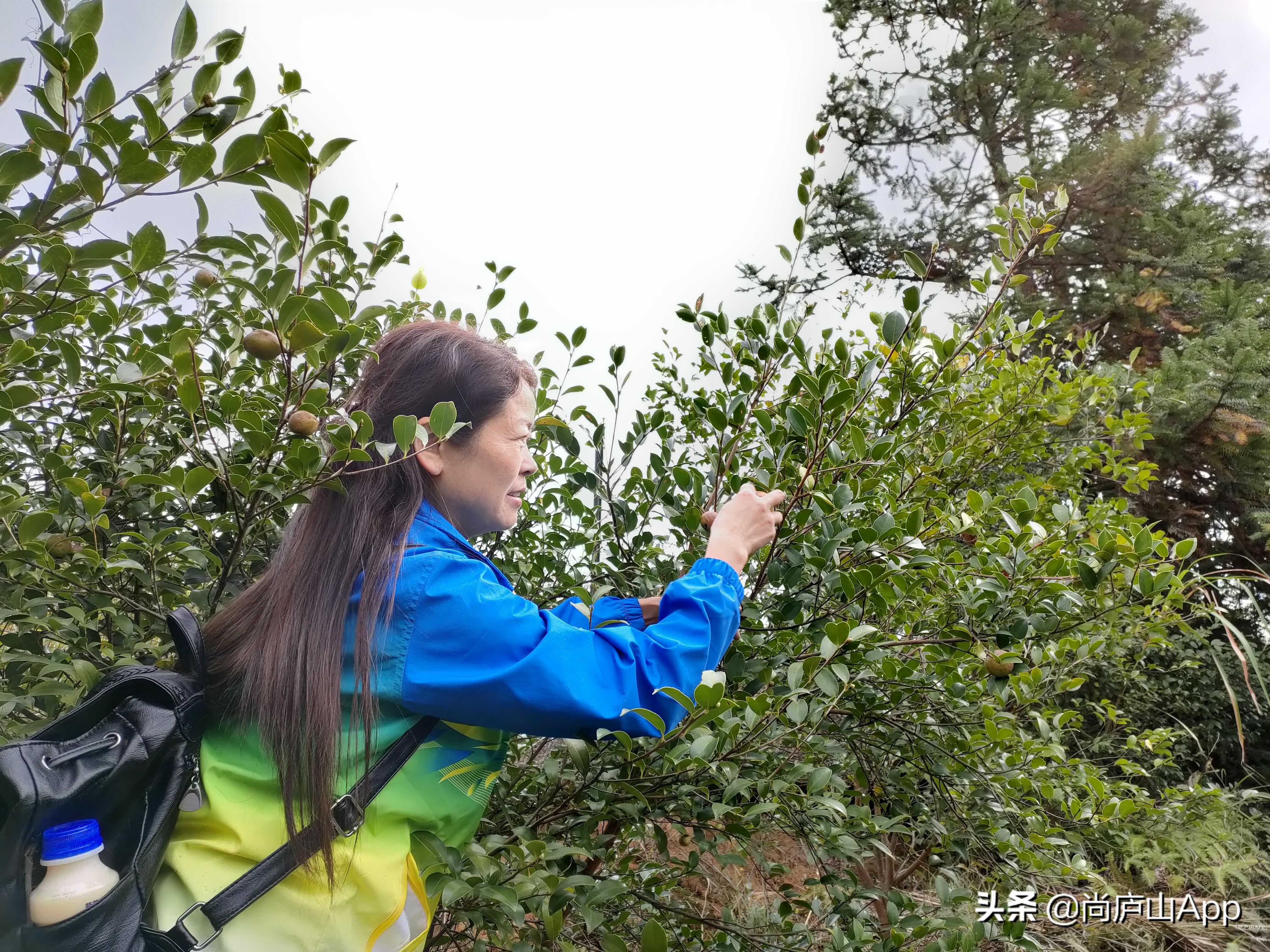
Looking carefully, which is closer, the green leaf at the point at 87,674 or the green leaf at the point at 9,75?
the green leaf at the point at 9,75

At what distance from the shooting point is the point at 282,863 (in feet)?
3.35

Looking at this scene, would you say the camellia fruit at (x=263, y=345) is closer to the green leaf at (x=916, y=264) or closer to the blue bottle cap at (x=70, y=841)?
the blue bottle cap at (x=70, y=841)

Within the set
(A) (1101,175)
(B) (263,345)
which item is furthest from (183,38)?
(A) (1101,175)

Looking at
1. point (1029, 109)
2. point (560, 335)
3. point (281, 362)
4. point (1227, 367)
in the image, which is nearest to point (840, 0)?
point (1029, 109)

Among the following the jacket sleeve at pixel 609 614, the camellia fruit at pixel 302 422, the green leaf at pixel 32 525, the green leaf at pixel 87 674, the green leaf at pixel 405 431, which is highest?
the green leaf at pixel 405 431

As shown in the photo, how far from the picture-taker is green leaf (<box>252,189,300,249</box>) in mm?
956

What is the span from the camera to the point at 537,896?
4.10ft

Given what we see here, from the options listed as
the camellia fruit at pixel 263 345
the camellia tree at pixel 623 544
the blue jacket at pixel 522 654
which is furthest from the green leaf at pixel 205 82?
the blue jacket at pixel 522 654

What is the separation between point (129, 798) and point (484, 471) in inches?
26.1

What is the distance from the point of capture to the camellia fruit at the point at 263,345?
3.74 feet

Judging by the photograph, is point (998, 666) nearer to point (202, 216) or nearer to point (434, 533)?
point (434, 533)


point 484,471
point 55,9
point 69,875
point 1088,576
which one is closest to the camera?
point 55,9

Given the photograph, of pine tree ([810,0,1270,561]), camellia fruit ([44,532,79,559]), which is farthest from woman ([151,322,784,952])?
pine tree ([810,0,1270,561])

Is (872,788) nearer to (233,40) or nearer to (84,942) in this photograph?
(84,942)
